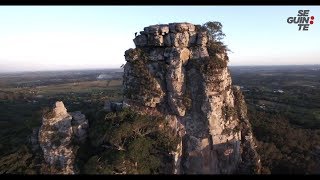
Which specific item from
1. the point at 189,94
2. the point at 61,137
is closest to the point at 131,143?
the point at 61,137

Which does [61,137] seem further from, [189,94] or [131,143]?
[189,94]

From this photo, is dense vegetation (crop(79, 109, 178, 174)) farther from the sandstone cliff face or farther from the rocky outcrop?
the sandstone cliff face

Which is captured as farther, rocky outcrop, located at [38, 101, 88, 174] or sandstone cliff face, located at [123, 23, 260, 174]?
sandstone cliff face, located at [123, 23, 260, 174]

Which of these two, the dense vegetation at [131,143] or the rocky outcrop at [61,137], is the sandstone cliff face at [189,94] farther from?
the rocky outcrop at [61,137]

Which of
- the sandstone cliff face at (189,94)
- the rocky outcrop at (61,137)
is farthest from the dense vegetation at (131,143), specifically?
the sandstone cliff face at (189,94)

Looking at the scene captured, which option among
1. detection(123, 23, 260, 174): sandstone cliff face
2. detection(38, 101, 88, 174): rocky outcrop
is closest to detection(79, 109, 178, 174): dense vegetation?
detection(38, 101, 88, 174): rocky outcrop

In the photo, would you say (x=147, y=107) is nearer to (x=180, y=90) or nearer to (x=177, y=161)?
(x=180, y=90)
